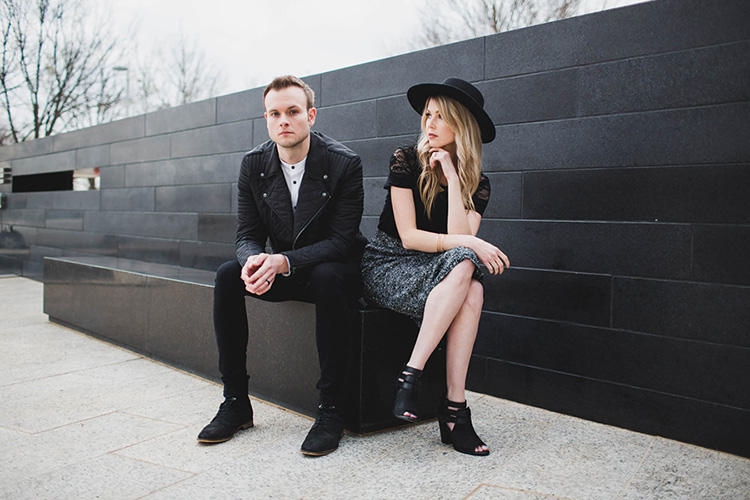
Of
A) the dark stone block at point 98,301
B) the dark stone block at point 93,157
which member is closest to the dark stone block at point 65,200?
the dark stone block at point 93,157

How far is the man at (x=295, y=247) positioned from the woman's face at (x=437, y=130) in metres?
0.37

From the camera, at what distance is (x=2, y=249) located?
9.05 m

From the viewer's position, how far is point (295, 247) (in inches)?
95.2

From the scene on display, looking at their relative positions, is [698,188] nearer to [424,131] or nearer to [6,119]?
[424,131]

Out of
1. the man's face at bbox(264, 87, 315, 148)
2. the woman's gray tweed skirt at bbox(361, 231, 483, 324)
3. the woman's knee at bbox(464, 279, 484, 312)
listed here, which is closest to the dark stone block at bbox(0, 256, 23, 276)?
the man's face at bbox(264, 87, 315, 148)

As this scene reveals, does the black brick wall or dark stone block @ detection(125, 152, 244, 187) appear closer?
the black brick wall

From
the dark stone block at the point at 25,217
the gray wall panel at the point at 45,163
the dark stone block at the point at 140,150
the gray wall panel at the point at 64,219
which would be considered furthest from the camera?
the dark stone block at the point at 25,217

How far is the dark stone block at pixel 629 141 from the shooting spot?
2232 mm

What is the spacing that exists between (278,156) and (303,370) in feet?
3.26

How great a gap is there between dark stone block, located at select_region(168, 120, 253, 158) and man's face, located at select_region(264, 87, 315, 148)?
7.69 feet

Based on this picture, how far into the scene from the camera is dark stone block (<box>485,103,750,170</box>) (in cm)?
223

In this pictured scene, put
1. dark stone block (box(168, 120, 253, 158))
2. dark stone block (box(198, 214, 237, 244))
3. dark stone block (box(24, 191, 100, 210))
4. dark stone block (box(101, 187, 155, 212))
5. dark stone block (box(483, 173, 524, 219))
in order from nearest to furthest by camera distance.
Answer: dark stone block (box(483, 173, 524, 219)) < dark stone block (box(168, 120, 253, 158)) < dark stone block (box(198, 214, 237, 244)) < dark stone block (box(101, 187, 155, 212)) < dark stone block (box(24, 191, 100, 210))

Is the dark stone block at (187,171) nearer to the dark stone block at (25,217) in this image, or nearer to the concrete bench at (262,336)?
the concrete bench at (262,336)

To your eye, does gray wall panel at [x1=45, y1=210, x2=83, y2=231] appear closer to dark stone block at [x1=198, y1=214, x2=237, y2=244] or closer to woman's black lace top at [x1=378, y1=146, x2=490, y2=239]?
dark stone block at [x1=198, y1=214, x2=237, y2=244]
